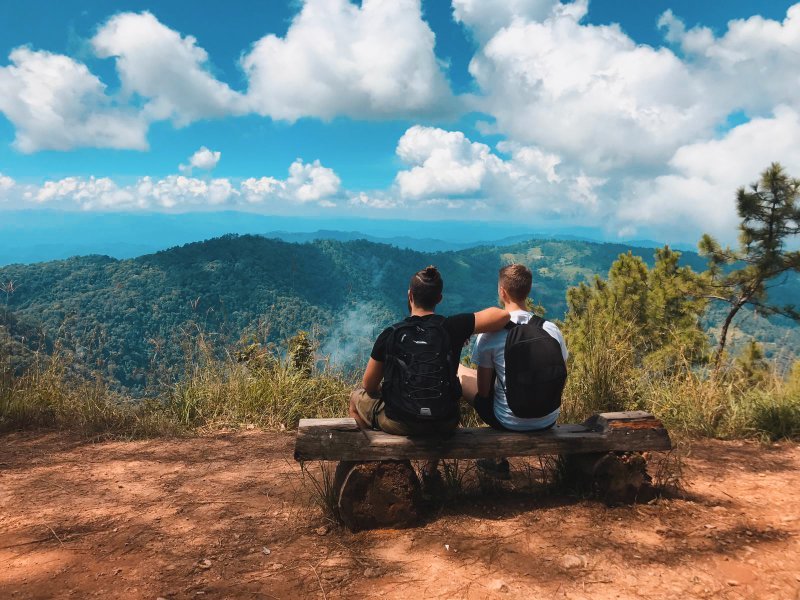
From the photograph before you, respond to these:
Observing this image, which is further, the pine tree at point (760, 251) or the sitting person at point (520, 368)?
the pine tree at point (760, 251)

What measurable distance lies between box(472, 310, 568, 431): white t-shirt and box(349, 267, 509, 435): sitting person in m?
0.11

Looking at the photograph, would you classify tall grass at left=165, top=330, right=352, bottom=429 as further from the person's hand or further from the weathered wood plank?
the weathered wood plank

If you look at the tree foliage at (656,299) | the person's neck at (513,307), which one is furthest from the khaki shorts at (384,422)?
the tree foliage at (656,299)

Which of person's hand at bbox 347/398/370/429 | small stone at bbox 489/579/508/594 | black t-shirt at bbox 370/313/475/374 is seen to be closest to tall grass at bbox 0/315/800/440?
person's hand at bbox 347/398/370/429

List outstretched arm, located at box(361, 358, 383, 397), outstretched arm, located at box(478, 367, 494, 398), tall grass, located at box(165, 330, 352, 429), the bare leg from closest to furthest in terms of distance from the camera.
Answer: outstretched arm, located at box(361, 358, 383, 397) → outstretched arm, located at box(478, 367, 494, 398) → the bare leg → tall grass, located at box(165, 330, 352, 429)

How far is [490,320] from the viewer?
3088 millimetres

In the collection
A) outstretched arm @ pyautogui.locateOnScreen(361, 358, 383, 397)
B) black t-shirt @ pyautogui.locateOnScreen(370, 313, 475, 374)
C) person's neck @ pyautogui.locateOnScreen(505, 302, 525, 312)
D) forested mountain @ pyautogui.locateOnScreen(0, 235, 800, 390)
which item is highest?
person's neck @ pyautogui.locateOnScreen(505, 302, 525, 312)

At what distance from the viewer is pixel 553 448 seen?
10.5 feet

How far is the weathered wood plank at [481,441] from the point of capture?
2959mm

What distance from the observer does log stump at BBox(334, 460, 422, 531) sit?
296 centimetres

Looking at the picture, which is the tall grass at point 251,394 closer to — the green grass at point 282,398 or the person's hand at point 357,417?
the green grass at point 282,398

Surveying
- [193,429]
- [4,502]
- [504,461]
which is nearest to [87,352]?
[193,429]

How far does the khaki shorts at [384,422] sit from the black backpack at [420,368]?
0.23ft

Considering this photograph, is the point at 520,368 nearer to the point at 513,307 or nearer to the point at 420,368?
the point at 513,307
